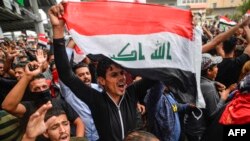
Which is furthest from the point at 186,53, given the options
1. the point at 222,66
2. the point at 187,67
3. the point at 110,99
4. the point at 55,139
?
the point at 222,66

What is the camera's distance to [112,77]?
8.69ft

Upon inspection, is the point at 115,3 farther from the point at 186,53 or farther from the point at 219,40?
the point at 219,40

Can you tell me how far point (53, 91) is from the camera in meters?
4.48

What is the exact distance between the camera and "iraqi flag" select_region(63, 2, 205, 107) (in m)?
2.59

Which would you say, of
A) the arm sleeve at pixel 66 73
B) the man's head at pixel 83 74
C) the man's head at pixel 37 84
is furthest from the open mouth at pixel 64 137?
the man's head at pixel 83 74

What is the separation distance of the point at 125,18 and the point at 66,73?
2.13 feet

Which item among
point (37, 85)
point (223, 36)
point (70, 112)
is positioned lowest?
point (70, 112)

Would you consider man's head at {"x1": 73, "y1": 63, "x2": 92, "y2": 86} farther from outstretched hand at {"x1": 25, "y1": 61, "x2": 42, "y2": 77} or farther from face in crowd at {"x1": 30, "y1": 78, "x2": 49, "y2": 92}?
outstretched hand at {"x1": 25, "y1": 61, "x2": 42, "y2": 77}

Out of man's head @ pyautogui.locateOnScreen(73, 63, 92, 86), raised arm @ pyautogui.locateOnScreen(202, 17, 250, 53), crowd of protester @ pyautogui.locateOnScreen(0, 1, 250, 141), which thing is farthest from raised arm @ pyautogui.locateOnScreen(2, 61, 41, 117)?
raised arm @ pyautogui.locateOnScreen(202, 17, 250, 53)

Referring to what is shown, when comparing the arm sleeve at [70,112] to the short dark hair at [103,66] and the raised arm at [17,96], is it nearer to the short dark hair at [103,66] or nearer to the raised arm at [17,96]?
the raised arm at [17,96]

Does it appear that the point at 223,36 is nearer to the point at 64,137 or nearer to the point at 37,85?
the point at 64,137

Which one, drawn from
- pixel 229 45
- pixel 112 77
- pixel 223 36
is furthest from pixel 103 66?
pixel 229 45

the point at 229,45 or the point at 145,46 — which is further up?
the point at 145,46

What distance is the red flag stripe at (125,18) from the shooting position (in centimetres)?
266
